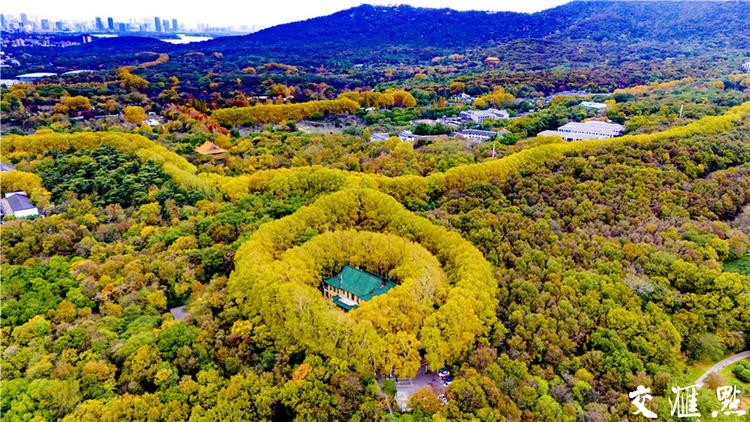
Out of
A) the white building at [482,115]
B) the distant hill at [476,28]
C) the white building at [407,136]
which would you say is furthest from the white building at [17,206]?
the distant hill at [476,28]

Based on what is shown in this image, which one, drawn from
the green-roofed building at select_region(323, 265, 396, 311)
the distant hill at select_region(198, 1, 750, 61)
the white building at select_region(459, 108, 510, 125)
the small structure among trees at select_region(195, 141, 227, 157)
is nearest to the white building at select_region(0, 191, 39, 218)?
the small structure among trees at select_region(195, 141, 227, 157)

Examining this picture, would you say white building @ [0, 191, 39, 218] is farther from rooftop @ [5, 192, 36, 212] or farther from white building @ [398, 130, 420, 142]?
white building @ [398, 130, 420, 142]

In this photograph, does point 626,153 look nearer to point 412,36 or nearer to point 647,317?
point 647,317

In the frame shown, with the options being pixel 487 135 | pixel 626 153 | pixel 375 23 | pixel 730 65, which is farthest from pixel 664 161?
pixel 375 23

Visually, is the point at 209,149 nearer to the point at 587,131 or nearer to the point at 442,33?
the point at 587,131

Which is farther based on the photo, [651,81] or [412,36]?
[412,36]

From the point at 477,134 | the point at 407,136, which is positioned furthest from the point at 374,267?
the point at 477,134
